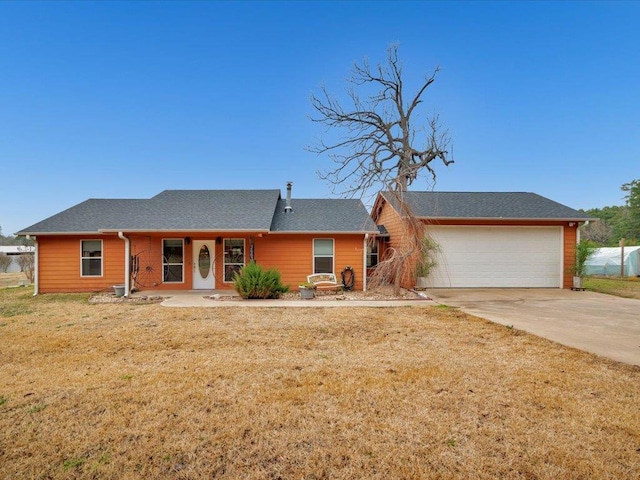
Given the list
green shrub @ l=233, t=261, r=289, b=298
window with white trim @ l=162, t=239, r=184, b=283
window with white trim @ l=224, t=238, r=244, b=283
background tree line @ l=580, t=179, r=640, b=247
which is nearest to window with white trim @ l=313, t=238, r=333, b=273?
green shrub @ l=233, t=261, r=289, b=298

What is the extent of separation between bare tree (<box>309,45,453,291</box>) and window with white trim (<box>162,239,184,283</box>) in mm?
6121

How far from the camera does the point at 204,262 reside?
12.5 metres

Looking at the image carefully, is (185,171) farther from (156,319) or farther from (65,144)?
(156,319)

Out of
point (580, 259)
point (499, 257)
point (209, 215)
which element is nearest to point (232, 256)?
point (209, 215)

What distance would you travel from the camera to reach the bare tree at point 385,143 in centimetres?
1095

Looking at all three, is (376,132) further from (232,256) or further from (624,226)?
(624,226)

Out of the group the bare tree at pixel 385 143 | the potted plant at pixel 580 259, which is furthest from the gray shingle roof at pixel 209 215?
the potted plant at pixel 580 259

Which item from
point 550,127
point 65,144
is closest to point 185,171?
point 65,144

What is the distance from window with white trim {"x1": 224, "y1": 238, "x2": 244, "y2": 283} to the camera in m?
12.6

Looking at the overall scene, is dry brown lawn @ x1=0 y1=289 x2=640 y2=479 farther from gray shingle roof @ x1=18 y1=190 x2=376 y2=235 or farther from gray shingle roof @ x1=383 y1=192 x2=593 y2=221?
gray shingle roof @ x1=383 y1=192 x2=593 y2=221

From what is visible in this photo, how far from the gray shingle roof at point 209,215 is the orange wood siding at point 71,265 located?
539 mm

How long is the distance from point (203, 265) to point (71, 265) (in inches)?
191

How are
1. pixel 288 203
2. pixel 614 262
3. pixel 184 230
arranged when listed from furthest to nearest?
1. pixel 614 262
2. pixel 288 203
3. pixel 184 230

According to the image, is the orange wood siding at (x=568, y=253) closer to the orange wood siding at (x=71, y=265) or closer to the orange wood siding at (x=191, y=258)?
the orange wood siding at (x=191, y=258)
